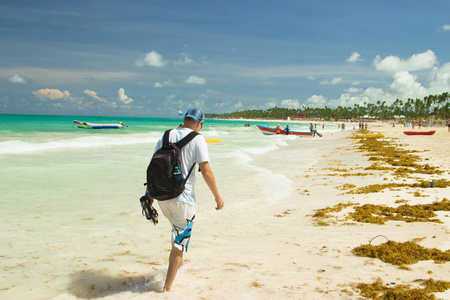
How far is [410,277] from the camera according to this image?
12.1 feet

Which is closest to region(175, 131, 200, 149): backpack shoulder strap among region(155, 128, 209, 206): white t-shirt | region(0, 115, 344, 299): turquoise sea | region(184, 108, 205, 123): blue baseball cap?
region(155, 128, 209, 206): white t-shirt

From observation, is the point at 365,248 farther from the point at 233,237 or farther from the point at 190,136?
the point at 190,136

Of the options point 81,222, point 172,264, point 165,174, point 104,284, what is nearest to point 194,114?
point 165,174

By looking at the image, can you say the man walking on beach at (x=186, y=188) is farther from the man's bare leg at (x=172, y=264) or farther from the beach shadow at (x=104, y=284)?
the beach shadow at (x=104, y=284)

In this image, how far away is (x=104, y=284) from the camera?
387cm

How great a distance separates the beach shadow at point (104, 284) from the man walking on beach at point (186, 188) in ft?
1.58

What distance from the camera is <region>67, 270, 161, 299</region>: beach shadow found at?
3.65m

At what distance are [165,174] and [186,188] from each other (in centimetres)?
32

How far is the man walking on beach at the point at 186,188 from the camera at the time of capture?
325cm

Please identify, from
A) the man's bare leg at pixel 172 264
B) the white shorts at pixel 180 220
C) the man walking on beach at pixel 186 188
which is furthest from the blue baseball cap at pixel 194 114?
the man's bare leg at pixel 172 264

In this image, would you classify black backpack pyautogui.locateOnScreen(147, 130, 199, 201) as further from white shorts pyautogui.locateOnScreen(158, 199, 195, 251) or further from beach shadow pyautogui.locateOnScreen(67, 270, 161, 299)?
beach shadow pyautogui.locateOnScreen(67, 270, 161, 299)

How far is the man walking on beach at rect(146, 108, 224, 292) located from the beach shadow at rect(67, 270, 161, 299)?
0.48 metres

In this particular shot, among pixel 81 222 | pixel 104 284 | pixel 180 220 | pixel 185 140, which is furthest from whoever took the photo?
pixel 81 222

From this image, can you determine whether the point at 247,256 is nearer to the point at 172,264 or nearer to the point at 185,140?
the point at 172,264
